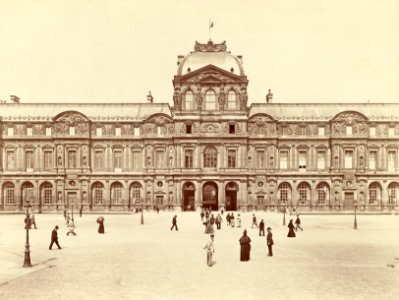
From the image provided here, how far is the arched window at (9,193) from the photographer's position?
7451 centimetres

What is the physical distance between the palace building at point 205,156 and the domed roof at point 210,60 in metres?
0.14

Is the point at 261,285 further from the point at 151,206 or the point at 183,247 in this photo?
the point at 151,206

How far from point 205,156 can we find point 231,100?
868 cm

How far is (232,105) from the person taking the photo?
244ft

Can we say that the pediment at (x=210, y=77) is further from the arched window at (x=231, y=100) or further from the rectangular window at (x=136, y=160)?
the rectangular window at (x=136, y=160)

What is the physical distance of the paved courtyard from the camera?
675 inches

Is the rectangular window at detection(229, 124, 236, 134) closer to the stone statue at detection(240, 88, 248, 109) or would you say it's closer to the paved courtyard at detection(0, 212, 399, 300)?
the stone statue at detection(240, 88, 248, 109)

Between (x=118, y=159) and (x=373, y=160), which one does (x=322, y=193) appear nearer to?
(x=373, y=160)

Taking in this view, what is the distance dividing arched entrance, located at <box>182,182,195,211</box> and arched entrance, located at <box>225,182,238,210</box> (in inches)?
186

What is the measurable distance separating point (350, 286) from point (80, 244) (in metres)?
17.4

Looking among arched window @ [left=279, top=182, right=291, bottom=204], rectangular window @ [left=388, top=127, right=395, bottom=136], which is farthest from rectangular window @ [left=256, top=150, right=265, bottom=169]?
rectangular window @ [left=388, top=127, right=395, bottom=136]

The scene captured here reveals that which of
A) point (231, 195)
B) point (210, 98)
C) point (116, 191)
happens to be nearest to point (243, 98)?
point (210, 98)

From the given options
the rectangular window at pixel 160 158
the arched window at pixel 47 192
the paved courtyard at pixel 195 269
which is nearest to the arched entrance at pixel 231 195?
the rectangular window at pixel 160 158

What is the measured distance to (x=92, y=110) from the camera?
78.9 meters
